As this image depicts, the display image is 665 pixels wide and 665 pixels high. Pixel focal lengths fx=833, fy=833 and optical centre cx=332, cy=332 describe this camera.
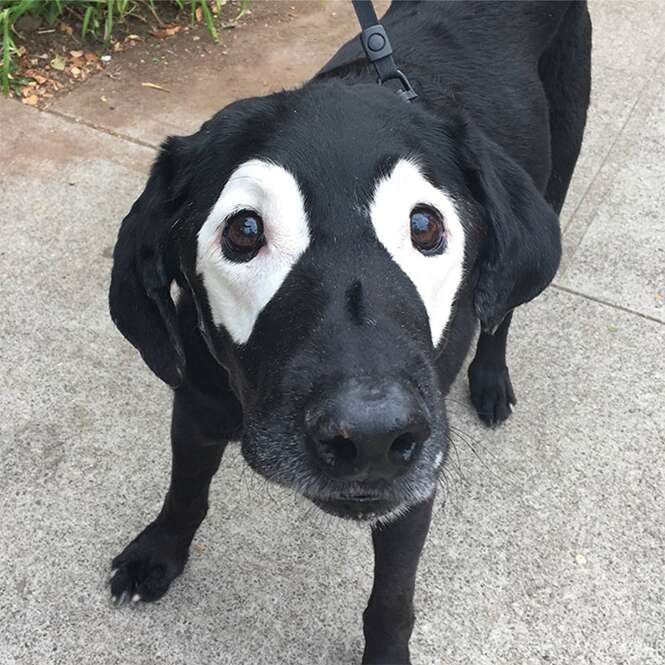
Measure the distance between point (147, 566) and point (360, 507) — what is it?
109 cm

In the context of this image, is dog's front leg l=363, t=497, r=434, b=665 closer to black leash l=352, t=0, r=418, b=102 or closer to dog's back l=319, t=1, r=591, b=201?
black leash l=352, t=0, r=418, b=102

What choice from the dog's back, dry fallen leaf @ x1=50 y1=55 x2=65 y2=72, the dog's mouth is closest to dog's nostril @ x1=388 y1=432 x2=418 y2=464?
the dog's mouth

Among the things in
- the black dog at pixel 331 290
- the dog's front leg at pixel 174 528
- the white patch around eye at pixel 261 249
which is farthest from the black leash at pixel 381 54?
the dog's front leg at pixel 174 528

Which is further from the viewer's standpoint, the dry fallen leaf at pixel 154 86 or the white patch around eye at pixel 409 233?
the dry fallen leaf at pixel 154 86

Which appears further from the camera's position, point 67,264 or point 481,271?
point 67,264

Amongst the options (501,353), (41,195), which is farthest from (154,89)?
(501,353)

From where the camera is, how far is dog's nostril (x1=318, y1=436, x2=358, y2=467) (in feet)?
Result: 4.95

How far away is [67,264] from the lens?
3.64 metres

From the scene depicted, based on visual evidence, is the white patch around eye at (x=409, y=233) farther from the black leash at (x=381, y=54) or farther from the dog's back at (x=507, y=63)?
the dog's back at (x=507, y=63)

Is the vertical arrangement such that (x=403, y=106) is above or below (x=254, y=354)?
above

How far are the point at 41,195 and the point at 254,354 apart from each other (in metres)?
2.59

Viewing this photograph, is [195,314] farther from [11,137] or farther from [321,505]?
[11,137]

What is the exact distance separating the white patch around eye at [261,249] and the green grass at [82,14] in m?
3.28

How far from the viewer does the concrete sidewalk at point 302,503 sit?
2498mm
